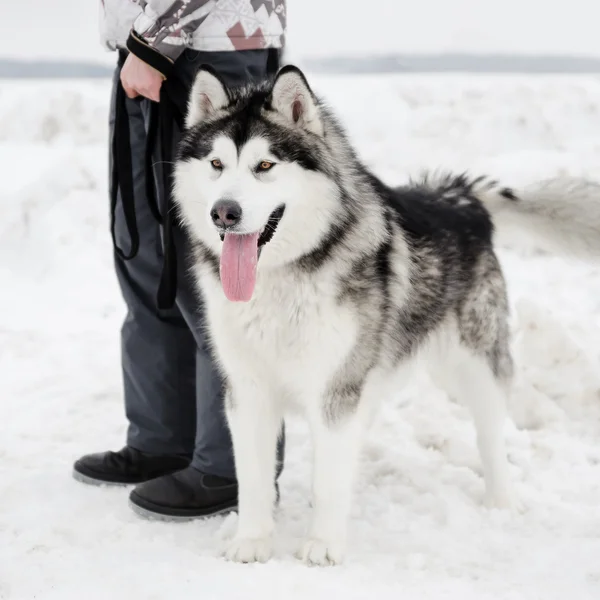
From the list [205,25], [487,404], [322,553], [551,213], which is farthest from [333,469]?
[205,25]

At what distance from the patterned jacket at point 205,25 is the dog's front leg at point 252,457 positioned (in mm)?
972

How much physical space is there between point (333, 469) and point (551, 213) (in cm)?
120

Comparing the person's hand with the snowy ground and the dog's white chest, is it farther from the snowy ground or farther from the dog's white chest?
the snowy ground

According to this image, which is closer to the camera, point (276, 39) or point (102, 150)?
point (276, 39)

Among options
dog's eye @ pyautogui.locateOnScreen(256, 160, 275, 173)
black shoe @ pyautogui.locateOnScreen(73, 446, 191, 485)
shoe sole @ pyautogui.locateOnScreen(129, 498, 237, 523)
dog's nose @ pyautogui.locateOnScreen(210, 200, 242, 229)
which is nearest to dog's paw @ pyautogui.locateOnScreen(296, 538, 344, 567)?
shoe sole @ pyautogui.locateOnScreen(129, 498, 237, 523)

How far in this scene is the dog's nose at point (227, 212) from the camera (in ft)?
6.07

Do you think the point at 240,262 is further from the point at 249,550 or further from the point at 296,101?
the point at 249,550

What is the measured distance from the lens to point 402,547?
2240 millimetres

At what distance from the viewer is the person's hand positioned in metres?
2.24

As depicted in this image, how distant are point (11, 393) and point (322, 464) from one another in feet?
6.23

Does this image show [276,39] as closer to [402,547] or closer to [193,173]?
[193,173]

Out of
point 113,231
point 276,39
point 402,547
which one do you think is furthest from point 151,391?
point 276,39

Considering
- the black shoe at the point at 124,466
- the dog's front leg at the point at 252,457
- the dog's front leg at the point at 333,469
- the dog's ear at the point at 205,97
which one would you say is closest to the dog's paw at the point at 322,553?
the dog's front leg at the point at 333,469

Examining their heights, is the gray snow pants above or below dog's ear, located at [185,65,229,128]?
below
